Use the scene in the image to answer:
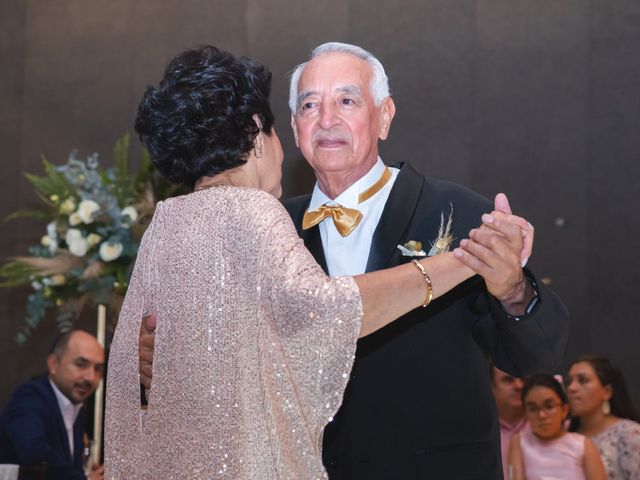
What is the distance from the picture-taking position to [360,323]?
6.03ft

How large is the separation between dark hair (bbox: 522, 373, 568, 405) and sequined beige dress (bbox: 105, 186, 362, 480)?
131 inches

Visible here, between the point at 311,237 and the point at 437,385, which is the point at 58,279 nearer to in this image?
the point at 311,237

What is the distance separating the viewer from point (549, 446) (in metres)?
4.89

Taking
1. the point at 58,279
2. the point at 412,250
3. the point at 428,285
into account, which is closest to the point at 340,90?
the point at 412,250

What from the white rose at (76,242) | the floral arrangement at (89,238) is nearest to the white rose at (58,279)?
the floral arrangement at (89,238)

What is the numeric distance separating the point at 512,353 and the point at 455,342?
17cm

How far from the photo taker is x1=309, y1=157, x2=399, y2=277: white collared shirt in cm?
274

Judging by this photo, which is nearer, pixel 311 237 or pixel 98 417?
pixel 311 237

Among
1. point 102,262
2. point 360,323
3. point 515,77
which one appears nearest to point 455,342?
point 360,323

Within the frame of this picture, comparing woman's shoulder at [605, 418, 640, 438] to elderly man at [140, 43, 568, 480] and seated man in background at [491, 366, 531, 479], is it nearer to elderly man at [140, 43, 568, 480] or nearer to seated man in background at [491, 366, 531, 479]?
seated man in background at [491, 366, 531, 479]

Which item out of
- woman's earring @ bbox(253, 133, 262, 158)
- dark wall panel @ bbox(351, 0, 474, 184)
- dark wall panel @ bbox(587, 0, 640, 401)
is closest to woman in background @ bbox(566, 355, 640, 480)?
dark wall panel @ bbox(587, 0, 640, 401)

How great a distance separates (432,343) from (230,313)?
2.54 feet

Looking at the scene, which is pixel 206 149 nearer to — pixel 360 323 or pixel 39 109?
pixel 360 323

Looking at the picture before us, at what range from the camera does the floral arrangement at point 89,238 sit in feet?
16.0
